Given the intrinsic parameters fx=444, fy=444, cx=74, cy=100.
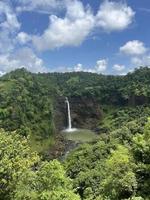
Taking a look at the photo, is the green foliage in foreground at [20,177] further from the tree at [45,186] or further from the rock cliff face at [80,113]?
the rock cliff face at [80,113]

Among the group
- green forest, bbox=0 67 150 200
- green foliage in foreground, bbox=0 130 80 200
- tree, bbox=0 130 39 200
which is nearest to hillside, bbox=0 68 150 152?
A: green forest, bbox=0 67 150 200

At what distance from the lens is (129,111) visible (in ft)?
577

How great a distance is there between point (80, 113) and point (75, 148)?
52095 mm

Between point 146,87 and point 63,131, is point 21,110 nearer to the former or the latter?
point 63,131

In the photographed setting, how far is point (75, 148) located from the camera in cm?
13512

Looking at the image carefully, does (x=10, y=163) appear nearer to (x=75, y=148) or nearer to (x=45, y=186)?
(x=45, y=186)

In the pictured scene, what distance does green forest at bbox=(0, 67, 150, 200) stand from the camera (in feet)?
109

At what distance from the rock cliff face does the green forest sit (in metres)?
0.44

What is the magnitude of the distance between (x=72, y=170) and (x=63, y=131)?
97464mm

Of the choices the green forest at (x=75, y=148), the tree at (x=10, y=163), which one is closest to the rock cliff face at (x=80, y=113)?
the green forest at (x=75, y=148)

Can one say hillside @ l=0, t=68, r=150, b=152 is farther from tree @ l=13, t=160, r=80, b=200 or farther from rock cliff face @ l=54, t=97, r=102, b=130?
tree @ l=13, t=160, r=80, b=200

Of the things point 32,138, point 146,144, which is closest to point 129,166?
point 146,144

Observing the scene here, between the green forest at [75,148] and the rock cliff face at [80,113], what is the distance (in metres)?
0.44

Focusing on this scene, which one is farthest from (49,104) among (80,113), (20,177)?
(20,177)
